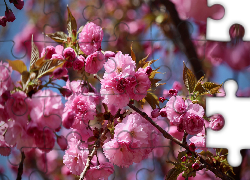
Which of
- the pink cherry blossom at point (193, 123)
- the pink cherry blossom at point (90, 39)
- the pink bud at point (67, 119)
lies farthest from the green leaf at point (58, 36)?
the pink cherry blossom at point (193, 123)

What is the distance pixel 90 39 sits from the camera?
0.94 meters

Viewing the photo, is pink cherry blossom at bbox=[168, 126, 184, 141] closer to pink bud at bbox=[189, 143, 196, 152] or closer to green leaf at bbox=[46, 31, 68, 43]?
pink bud at bbox=[189, 143, 196, 152]

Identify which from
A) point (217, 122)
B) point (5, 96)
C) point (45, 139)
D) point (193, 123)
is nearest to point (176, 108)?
point (193, 123)

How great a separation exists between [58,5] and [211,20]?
1.56 m

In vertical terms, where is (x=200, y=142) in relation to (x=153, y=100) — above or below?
below

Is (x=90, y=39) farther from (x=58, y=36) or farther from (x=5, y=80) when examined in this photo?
(x=5, y=80)

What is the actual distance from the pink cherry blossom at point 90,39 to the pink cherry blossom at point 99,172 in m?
0.42

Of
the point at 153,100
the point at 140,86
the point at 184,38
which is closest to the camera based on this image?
the point at 140,86

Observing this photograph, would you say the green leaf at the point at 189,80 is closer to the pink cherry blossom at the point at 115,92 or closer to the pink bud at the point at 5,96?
the pink cherry blossom at the point at 115,92

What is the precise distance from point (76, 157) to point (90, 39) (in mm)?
443

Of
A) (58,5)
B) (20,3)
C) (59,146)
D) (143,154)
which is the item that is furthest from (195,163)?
(58,5)

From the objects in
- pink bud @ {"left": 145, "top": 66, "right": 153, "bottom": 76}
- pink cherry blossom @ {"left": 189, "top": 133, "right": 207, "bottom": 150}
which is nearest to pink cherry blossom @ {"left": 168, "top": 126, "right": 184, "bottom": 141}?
pink cherry blossom @ {"left": 189, "top": 133, "right": 207, "bottom": 150}

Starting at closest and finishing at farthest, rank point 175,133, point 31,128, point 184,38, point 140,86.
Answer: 1. point 31,128
2. point 140,86
3. point 175,133
4. point 184,38

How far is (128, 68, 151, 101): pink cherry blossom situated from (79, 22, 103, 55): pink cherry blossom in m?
0.21
